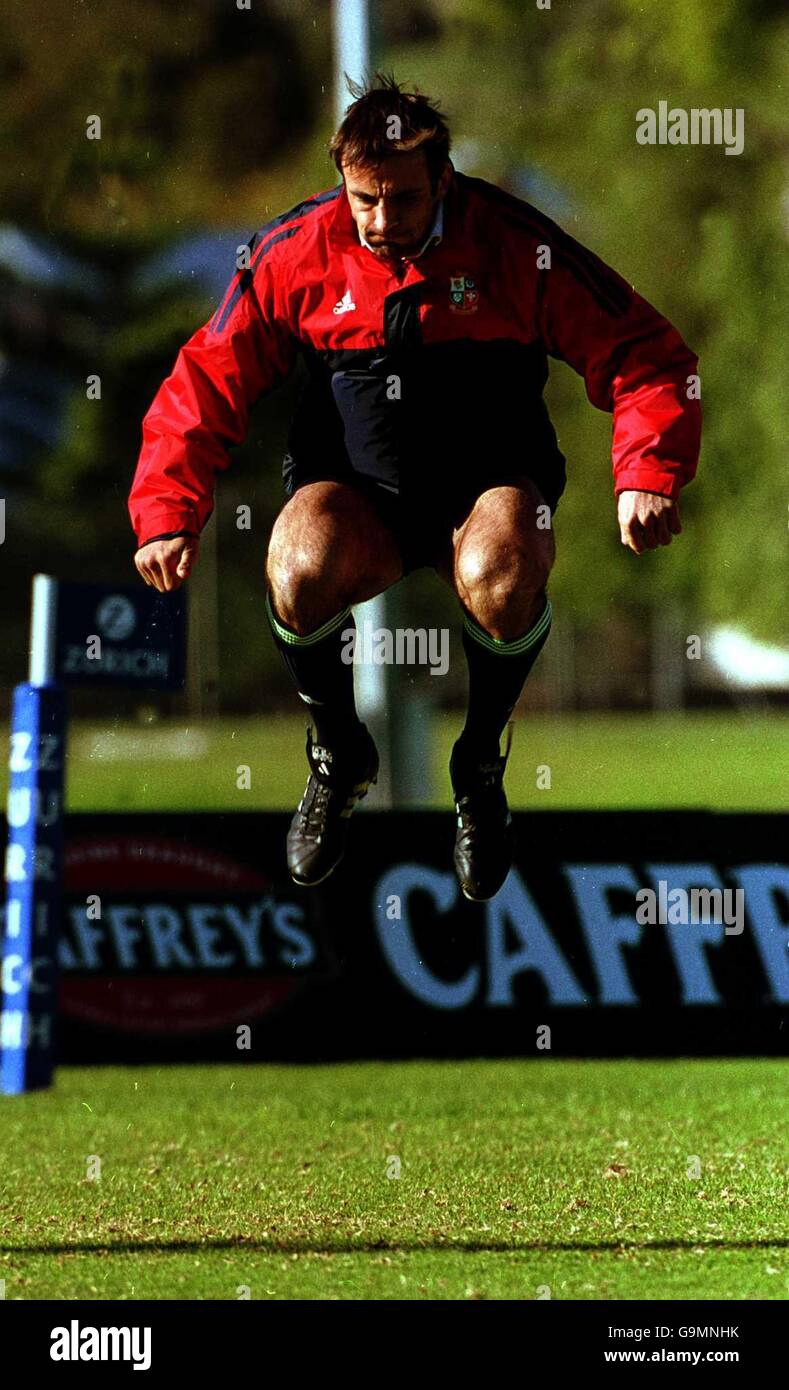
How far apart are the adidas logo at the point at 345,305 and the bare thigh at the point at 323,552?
1.67ft

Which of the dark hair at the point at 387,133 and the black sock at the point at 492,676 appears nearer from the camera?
the dark hair at the point at 387,133

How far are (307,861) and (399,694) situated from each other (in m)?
4.93

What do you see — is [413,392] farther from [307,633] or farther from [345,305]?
[307,633]

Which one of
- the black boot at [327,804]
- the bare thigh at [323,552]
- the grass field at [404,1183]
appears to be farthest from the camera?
the grass field at [404,1183]

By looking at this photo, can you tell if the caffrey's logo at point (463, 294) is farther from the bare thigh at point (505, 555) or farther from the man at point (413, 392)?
the bare thigh at point (505, 555)

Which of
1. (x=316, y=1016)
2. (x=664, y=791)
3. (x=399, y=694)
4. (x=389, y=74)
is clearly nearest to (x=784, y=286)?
(x=664, y=791)

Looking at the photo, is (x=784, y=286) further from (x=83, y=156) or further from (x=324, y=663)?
(x=324, y=663)

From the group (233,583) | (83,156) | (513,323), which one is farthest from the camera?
(233,583)

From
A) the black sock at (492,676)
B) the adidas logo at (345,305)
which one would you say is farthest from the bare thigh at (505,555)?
the adidas logo at (345,305)

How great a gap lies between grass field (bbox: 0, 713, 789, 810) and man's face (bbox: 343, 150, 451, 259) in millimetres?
14378

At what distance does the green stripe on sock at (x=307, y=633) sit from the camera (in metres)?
5.83

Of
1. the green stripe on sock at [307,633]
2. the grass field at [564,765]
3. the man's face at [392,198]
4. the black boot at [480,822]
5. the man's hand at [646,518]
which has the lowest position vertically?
the black boot at [480,822]

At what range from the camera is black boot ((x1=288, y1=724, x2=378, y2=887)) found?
621 centimetres

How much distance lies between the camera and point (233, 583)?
12.2m
